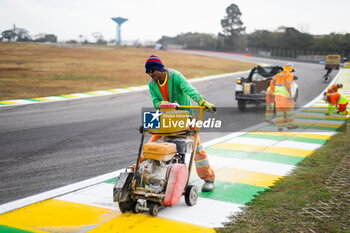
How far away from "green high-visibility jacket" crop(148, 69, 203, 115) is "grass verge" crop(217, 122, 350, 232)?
162 centimetres

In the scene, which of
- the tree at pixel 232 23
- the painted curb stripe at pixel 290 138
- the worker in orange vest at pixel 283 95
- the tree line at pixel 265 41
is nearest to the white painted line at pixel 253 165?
the painted curb stripe at pixel 290 138

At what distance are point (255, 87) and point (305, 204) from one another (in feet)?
31.3

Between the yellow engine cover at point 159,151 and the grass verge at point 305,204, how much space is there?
3.37ft

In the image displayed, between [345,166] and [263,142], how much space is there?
252 centimetres

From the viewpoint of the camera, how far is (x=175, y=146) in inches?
176

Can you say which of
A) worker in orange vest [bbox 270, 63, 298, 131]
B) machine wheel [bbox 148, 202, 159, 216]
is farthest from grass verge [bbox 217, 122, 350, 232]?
worker in orange vest [bbox 270, 63, 298, 131]

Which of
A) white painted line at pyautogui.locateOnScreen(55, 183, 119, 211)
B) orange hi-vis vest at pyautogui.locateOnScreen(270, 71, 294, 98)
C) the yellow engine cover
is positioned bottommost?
white painted line at pyautogui.locateOnScreen(55, 183, 119, 211)

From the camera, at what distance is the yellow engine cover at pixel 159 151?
425cm

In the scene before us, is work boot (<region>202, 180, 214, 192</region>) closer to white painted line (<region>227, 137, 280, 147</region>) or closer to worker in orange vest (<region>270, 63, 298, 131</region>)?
white painted line (<region>227, 137, 280, 147</region>)

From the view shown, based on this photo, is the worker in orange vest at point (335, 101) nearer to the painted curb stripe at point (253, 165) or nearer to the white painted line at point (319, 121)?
the white painted line at point (319, 121)

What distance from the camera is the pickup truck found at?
44.4 feet

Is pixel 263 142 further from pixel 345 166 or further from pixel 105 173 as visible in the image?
pixel 105 173

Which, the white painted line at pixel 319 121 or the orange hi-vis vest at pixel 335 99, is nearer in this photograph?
the white painted line at pixel 319 121

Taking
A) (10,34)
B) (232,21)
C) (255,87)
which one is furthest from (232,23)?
(255,87)
